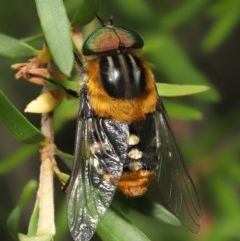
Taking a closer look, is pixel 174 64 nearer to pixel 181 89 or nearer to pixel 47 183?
pixel 181 89

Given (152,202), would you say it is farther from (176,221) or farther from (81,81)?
(81,81)

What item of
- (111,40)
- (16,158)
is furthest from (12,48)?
(16,158)

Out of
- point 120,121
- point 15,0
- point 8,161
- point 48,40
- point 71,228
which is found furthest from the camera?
point 15,0

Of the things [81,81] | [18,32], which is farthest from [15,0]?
[81,81]

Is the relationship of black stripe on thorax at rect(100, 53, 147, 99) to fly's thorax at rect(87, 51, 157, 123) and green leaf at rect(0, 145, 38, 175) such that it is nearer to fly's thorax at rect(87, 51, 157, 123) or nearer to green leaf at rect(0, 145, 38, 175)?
fly's thorax at rect(87, 51, 157, 123)

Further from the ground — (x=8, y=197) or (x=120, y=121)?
(x=120, y=121)

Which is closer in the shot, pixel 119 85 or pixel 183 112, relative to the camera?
pixel 119 85

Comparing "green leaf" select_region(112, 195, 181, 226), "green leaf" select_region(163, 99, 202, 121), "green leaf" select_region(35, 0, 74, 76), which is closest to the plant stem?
"green leaf" select_region(112, 195, 181, 226)
